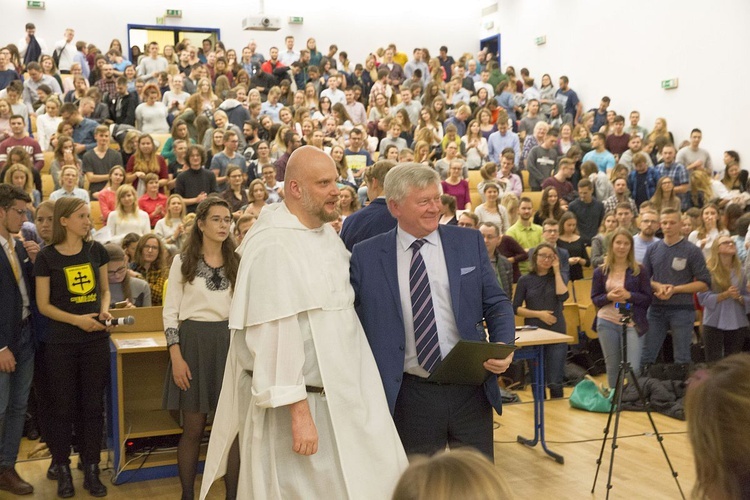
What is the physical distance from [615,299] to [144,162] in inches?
227

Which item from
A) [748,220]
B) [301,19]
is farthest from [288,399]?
[301,19]

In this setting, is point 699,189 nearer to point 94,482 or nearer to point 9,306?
point 94,482

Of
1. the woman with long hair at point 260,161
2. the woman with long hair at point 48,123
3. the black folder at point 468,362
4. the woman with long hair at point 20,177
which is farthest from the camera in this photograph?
the woman with long hair at point 48,123

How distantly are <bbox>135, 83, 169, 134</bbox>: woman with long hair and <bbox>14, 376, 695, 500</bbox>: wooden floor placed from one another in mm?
6740

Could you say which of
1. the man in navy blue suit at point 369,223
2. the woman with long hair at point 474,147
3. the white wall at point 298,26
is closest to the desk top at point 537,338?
the man in navy blue suit at point 369,223

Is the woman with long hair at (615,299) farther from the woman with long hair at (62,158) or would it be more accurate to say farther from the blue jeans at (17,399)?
the woman with long hair at (62,158)

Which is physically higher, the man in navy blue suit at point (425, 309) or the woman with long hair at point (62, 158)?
the woman with long hair at point (62, 158)

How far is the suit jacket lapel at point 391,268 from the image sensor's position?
3.21 m

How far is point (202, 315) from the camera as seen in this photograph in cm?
452

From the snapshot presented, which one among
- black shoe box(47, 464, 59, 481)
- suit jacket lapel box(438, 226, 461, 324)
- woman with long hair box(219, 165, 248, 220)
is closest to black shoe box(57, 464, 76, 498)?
black shoe box(47, 464, 59, 481)

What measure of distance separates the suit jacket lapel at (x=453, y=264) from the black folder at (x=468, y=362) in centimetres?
20

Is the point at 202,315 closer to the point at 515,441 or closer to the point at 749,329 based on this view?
the point at 515,441

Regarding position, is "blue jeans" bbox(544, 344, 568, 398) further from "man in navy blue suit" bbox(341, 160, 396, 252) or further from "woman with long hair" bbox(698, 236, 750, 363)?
"man in navy blue suit" bbox(341, 160, 396, 252)

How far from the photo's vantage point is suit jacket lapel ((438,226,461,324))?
3234mm
